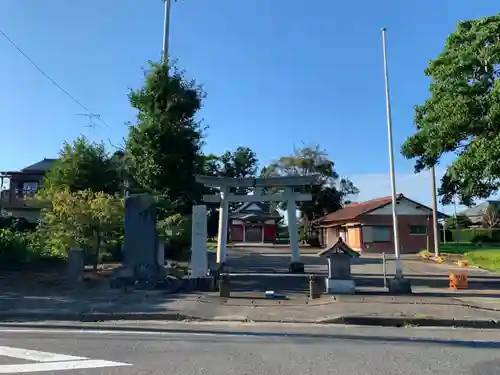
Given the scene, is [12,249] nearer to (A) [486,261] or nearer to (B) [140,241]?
(B) [140,241]

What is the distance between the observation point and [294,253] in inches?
849

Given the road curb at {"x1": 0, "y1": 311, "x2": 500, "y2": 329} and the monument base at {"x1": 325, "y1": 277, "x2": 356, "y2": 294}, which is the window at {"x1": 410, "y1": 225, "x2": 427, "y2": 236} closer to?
the monument base at {"x1": 325, "y1": 277, "x2": 356, "y2": 294}

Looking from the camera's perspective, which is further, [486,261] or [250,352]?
[486,261]

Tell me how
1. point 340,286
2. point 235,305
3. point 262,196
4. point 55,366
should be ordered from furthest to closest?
1. point 262,196
2. point 340,286
3. point 235,305
4. point 55,366

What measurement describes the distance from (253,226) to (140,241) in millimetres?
43810

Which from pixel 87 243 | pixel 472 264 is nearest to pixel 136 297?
pixel 87 243

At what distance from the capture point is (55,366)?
6.08 m

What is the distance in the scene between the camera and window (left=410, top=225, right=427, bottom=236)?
4080 cm

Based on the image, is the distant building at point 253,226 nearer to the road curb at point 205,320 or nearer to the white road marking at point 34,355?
the road curb at point 205,320

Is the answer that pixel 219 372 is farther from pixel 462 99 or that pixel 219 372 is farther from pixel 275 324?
pixel 462 99

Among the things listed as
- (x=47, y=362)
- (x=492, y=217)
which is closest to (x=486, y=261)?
(x=47, y=362)

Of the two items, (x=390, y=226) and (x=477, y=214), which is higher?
(x=477, y=214)

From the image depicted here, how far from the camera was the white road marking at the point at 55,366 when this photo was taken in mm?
5844

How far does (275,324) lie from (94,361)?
4.70 meters
